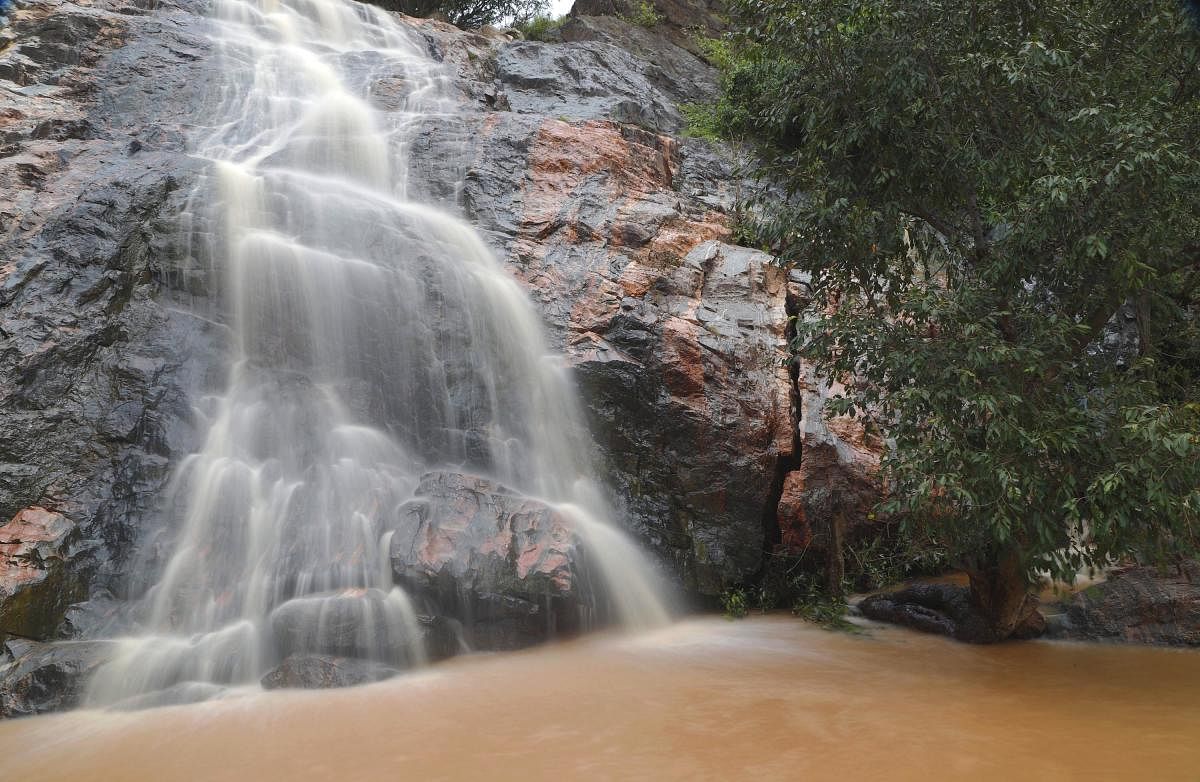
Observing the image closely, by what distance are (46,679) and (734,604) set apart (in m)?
6.26

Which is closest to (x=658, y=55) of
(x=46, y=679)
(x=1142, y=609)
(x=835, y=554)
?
(x=835, y=554)

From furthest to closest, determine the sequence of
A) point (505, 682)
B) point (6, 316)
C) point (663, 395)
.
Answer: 1. point (663, 395)
2. point (6, 316)
3. point (505, 682)

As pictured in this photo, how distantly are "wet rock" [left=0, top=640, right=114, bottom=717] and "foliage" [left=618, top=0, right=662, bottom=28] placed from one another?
1868 cm

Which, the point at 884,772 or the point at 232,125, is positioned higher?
the point at 232,125

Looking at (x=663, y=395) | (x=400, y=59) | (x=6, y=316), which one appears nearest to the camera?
(x=6, y=316)

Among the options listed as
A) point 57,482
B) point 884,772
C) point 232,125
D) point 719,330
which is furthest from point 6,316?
point 884,772

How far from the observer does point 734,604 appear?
876cm

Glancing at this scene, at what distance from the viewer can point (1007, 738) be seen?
189 inches

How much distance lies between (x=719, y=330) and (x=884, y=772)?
240 inches

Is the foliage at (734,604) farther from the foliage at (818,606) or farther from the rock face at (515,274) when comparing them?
the foliage at (818,606)

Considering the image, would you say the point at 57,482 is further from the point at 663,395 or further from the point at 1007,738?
the point at 1007,738

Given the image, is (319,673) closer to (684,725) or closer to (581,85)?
(684,725)

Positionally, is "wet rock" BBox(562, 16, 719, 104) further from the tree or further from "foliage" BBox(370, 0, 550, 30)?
the tree

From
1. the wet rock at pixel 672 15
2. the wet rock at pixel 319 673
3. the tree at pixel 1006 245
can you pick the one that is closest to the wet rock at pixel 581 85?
the wet rock at pixel 672 15
